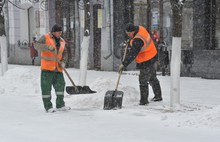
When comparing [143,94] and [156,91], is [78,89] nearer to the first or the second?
[143,94]

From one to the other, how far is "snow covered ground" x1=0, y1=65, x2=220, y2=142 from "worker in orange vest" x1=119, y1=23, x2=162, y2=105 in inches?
18.2

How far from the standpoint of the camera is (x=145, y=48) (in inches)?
329

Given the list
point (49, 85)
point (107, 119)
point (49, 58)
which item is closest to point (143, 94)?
point (107, 119)

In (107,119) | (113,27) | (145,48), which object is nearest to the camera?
(107,119)

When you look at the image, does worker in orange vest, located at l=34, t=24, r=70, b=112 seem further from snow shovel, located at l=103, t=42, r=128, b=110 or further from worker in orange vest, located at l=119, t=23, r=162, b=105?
worker in orange vest, located at l=119, t=23, r=162, b=105

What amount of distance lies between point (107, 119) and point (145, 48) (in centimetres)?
187

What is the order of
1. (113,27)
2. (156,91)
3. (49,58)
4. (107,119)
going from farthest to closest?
(113,27), (156,91), (49,58), (107,119)

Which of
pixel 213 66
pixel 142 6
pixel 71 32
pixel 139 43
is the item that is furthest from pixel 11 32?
pixel 139 43

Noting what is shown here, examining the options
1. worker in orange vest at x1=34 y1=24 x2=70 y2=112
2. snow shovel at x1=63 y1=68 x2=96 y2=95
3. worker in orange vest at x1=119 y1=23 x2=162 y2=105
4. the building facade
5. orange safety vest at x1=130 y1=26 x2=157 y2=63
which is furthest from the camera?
the building facade

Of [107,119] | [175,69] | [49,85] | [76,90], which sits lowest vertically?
[107,119]

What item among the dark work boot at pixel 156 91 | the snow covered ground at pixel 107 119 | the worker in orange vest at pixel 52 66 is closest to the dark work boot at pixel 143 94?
the snow covered ground at pixel 107 119

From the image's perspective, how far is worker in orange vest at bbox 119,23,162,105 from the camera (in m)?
8.13

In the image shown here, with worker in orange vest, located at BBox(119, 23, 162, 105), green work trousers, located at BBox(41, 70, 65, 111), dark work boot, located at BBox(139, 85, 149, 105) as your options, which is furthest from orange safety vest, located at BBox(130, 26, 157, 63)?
green work trousers, located at BBox(41, 70, 65, 111)

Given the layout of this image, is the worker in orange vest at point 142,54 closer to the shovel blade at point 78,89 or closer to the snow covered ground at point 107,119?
the snow covered ground at point 107,119
